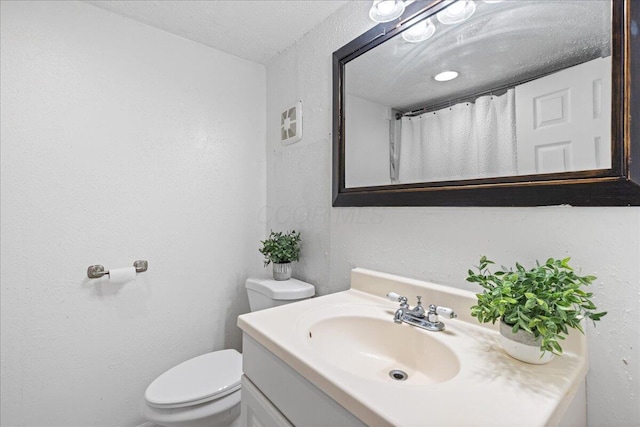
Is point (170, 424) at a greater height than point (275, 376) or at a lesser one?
lesser

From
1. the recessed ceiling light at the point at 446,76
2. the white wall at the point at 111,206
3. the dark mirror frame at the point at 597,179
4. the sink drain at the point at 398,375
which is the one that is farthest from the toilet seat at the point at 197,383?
the recessed ceiling light at the point at 446,76

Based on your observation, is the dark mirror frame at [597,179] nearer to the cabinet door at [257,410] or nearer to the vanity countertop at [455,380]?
the vanity countertop at [455,380]

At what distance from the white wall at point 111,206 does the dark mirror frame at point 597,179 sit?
110 cm

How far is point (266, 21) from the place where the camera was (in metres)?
1.45

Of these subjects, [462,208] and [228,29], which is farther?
[228,29]

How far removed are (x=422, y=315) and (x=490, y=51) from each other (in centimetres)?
79

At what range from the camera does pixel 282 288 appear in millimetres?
1406

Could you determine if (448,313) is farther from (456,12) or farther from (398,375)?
(456,12)

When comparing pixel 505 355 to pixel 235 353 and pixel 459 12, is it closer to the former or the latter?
pixel 459 12

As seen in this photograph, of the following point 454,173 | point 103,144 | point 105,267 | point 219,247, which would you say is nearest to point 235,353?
point 219,247

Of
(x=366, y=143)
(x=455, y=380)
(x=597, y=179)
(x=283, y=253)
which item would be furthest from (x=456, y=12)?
(x=283, y=253)

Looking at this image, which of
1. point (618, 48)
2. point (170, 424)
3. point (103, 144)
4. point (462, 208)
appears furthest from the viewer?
point (103, 144)

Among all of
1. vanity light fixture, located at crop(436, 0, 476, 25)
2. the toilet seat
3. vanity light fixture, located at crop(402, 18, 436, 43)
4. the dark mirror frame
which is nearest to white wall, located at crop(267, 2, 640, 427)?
the dark mirror frame

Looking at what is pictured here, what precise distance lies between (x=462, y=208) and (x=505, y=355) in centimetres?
41
